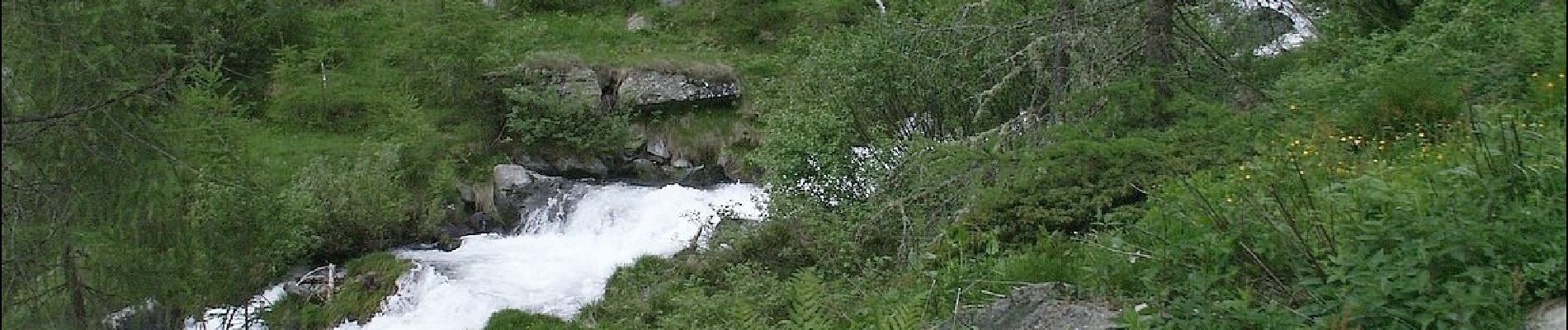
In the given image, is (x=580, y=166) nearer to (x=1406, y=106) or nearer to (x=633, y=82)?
(x=633, y=82)

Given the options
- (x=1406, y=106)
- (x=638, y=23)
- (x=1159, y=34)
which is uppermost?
(x=1159, y=34)

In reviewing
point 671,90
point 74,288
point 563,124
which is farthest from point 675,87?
point 74,288

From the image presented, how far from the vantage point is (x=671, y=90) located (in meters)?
19.9

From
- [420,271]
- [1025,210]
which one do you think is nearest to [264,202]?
[420,271]

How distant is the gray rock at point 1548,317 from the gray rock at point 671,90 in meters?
17.1

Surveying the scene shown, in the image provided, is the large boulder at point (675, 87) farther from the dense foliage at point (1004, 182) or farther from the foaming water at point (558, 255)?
the dense foliage at point (1004, 182)

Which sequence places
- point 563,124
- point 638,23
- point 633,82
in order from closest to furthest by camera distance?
point 563,124 → point 633,82 → point 638,23

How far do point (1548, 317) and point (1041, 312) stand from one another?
5.71 feet

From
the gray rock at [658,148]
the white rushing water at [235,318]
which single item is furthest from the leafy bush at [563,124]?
the white rushing water at [235,318]

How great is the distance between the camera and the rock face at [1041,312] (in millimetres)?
4125

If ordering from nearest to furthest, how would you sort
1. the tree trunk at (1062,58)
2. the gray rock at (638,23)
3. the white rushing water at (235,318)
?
the tree trunk at (1062,58) → the white rushing water at (235,318) → the gray rock at (638,23)

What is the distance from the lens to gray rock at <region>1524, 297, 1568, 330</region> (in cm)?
288

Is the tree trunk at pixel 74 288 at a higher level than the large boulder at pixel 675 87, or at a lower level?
higher

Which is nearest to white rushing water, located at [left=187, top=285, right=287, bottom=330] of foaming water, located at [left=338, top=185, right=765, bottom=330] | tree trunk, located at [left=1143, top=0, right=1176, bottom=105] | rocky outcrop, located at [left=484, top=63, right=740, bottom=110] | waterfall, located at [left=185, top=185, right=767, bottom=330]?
waterfall, located at [left=185, top=185, right=767, bottom=330]
